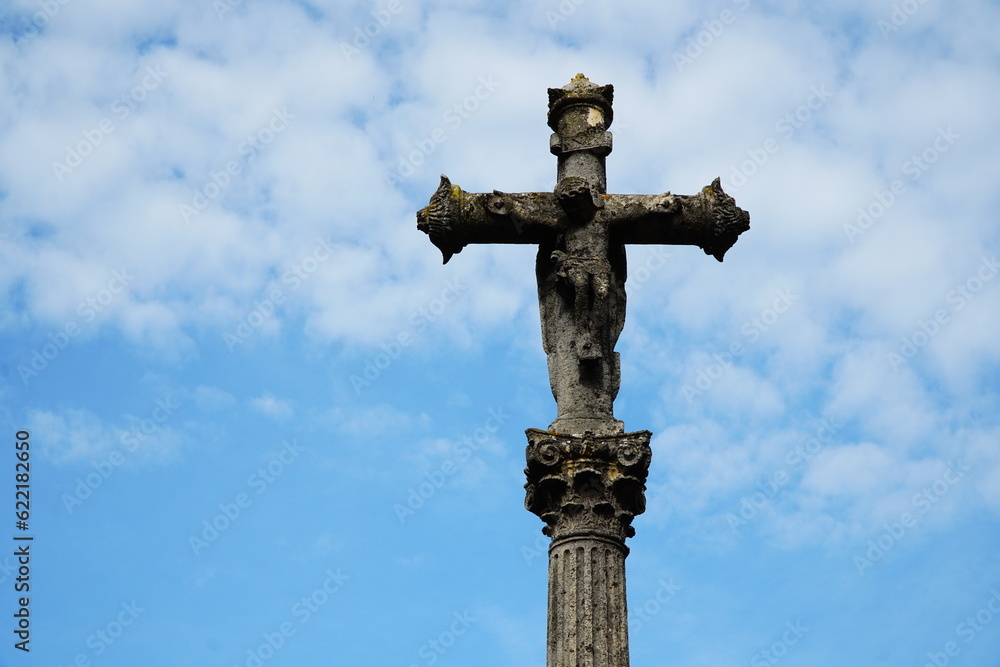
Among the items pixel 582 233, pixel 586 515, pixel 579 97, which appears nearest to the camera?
pixel 586 515

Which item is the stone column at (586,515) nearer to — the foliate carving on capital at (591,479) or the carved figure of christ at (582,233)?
the foliate carving on capital at (591,479)

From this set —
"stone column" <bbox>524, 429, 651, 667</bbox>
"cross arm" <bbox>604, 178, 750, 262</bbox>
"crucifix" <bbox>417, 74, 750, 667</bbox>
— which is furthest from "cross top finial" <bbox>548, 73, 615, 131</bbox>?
"stone column" <bbox>524, 429, 651, 667</bbox>

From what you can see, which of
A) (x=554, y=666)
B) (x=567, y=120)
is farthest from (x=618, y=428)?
(x=567, y=120)

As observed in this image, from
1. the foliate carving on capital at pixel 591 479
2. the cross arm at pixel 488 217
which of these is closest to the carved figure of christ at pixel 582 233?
the cross arm at pixel 488 217

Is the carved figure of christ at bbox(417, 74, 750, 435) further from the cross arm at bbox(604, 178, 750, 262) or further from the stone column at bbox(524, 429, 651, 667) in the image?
the stone column at bbox(524, 429, 651, 667)

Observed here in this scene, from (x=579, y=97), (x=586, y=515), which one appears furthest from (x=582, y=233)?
(x=586, y=515)

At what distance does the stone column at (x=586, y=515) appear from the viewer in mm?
11109

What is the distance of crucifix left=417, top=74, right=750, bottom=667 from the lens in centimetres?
1123

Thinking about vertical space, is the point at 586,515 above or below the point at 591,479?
below

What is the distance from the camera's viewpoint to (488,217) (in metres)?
12.8

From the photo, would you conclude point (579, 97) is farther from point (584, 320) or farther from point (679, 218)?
point (584, 320)

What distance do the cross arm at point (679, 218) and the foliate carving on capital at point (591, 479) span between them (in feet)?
6.76

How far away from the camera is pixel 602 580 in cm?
1126

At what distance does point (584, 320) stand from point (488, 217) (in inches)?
52.3
